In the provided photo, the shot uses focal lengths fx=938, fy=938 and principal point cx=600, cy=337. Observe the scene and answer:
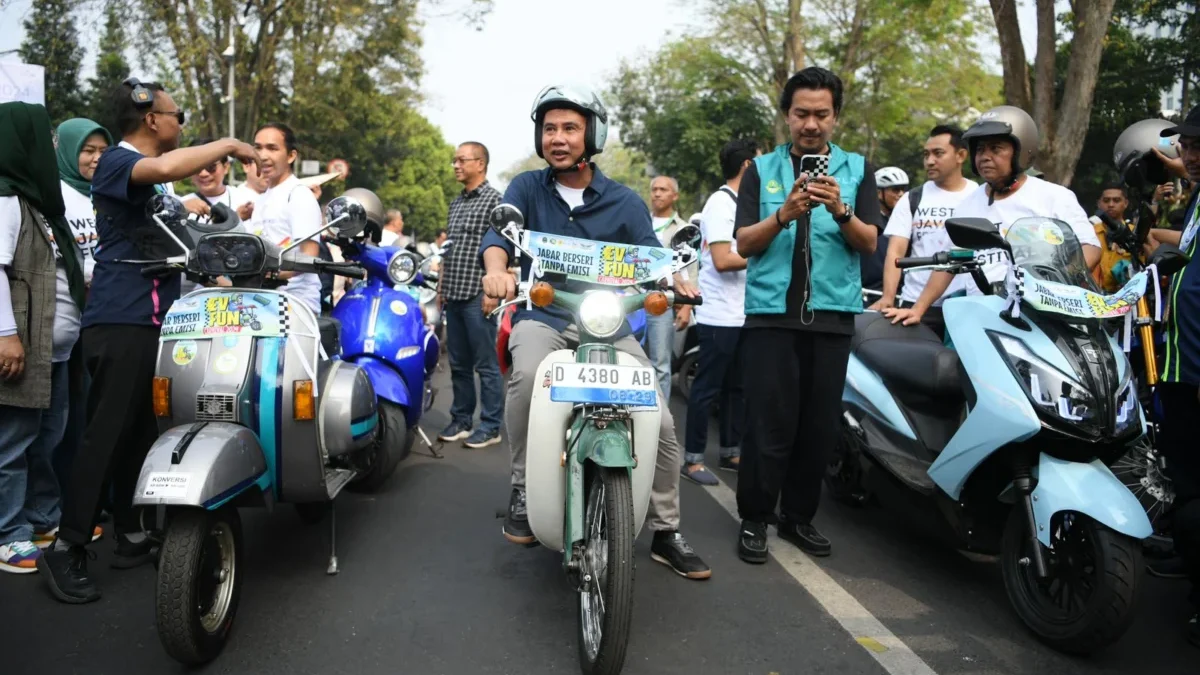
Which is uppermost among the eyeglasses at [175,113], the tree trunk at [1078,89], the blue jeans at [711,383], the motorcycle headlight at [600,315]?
the tree trunk at [1078,89]

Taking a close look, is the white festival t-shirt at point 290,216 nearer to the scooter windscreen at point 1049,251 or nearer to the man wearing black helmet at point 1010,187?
the man wearing black helmet at point 1010,187

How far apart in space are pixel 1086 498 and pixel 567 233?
214cm

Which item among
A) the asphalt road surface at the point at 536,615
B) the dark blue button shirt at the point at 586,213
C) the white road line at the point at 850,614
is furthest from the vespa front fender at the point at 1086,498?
the dark blue button shirt at the point at 586,213

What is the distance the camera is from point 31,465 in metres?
4.15

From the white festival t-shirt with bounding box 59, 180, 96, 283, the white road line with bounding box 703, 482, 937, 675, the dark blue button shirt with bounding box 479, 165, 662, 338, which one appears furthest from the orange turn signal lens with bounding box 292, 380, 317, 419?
the white road line with bounding box 703, 482, 937, 675

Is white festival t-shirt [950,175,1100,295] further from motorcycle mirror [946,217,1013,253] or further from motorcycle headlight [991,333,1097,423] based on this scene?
motorcycle headlight [991,333,1097,423]

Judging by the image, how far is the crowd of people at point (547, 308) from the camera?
3.60 m

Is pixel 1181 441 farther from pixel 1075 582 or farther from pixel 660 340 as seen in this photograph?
pixel 660 340

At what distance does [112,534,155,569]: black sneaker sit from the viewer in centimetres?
388

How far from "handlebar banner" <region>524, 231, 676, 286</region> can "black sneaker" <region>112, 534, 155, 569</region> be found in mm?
2093

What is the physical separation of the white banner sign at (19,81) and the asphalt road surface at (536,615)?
306 cm

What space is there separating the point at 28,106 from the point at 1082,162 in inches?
798

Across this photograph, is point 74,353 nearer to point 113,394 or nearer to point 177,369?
point 113,394

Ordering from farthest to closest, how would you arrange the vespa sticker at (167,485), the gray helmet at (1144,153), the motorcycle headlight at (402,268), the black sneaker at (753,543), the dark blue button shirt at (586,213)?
the motorcycle headlight at (402,268) → the gray helmet at (1144,153) → the black sneaker at (753,543) → the dark blue button shirt at (586,213) → the vespa sticker at (167,485)
